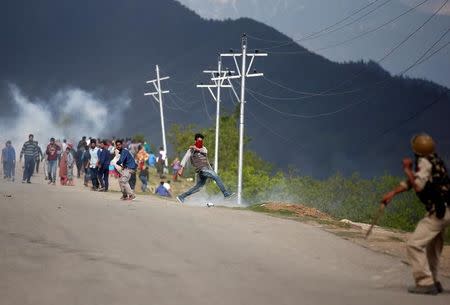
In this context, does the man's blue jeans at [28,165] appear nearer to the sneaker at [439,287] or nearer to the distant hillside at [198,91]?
the sneaker at [439,287]

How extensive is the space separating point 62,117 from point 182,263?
128m

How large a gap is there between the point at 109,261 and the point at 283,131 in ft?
578

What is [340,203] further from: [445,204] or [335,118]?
[335,118]

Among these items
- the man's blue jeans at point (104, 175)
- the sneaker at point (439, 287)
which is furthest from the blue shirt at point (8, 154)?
the sneaker at point (439, 287)

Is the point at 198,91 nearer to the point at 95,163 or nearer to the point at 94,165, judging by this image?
the point at 94,165

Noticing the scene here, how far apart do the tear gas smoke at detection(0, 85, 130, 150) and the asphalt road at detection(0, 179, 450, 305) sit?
10332cm

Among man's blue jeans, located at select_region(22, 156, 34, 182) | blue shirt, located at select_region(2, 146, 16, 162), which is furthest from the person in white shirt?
blue shirt, located at select_region(2, 146, 16, 162)

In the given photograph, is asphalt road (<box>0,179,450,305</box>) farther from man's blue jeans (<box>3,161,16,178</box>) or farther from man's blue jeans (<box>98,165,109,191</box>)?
man's blue jeans (<box>3,161,16,178</box>)

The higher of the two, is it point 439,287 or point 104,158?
point 104,158

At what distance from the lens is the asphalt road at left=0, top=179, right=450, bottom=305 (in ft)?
32.7

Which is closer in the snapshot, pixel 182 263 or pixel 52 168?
pixel 182 263

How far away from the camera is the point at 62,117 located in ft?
453

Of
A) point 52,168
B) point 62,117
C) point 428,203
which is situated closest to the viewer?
point 428,203

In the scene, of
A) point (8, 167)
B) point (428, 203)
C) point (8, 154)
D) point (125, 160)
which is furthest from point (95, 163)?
point (428, 203)
